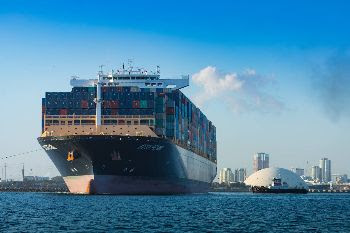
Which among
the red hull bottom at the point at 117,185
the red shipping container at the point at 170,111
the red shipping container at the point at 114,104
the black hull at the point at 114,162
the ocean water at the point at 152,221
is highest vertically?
the red shipping container at the point at 114,104

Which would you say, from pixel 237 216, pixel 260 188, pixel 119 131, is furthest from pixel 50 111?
pixel 260 188

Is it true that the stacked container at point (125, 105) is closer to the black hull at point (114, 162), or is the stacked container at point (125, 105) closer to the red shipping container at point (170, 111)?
the red shipping container at point (170, 111)

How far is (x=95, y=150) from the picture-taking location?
91250 millimetres

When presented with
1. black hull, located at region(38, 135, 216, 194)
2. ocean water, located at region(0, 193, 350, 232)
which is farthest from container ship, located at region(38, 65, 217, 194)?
ocean water, located at region(0, 193, 350, 232)

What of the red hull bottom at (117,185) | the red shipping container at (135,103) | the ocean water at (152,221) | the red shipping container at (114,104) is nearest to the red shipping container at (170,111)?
the red shipping container at (135,103)

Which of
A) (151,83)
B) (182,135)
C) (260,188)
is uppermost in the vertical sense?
(151,83)

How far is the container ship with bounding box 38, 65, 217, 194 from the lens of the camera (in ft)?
303

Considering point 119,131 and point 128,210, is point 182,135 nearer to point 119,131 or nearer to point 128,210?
point 119,131

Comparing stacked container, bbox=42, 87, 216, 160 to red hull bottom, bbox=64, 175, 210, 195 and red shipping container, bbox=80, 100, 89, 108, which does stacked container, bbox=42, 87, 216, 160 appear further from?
red hull bottom, bbox=64, 175, 210, 195

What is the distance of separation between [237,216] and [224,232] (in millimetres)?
16452

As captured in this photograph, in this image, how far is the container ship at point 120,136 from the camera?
92.4 meters

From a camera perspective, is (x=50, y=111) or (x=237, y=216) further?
(x=50, y=111)

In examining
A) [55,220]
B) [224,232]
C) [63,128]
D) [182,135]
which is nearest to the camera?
[224,232]

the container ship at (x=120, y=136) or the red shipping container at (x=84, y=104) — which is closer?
the container ship at (x=120, y=136)
